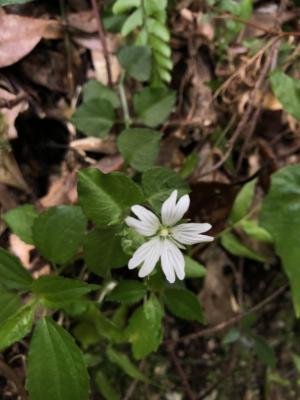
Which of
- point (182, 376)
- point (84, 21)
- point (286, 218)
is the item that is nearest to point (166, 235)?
point (286, 218)

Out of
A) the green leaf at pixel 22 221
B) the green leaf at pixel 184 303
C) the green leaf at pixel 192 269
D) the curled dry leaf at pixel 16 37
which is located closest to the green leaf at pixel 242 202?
the green leaf at pixel 192 269

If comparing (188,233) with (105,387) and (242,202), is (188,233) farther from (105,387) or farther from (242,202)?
(105,387)

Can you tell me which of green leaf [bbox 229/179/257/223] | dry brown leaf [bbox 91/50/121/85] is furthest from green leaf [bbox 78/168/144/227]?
dry brown leaf [bbox 91/50/121/85]

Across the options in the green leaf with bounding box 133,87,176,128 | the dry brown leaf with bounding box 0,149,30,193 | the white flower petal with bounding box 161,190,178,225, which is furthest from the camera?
the green leaf with bounding box 133,87,176,128

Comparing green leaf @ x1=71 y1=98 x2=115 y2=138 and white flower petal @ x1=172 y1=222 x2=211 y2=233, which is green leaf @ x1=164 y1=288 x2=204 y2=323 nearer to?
white flower petal @ x1=172 y1=222 x2=211 y2=233

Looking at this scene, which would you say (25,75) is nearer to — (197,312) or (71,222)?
(71,222)
